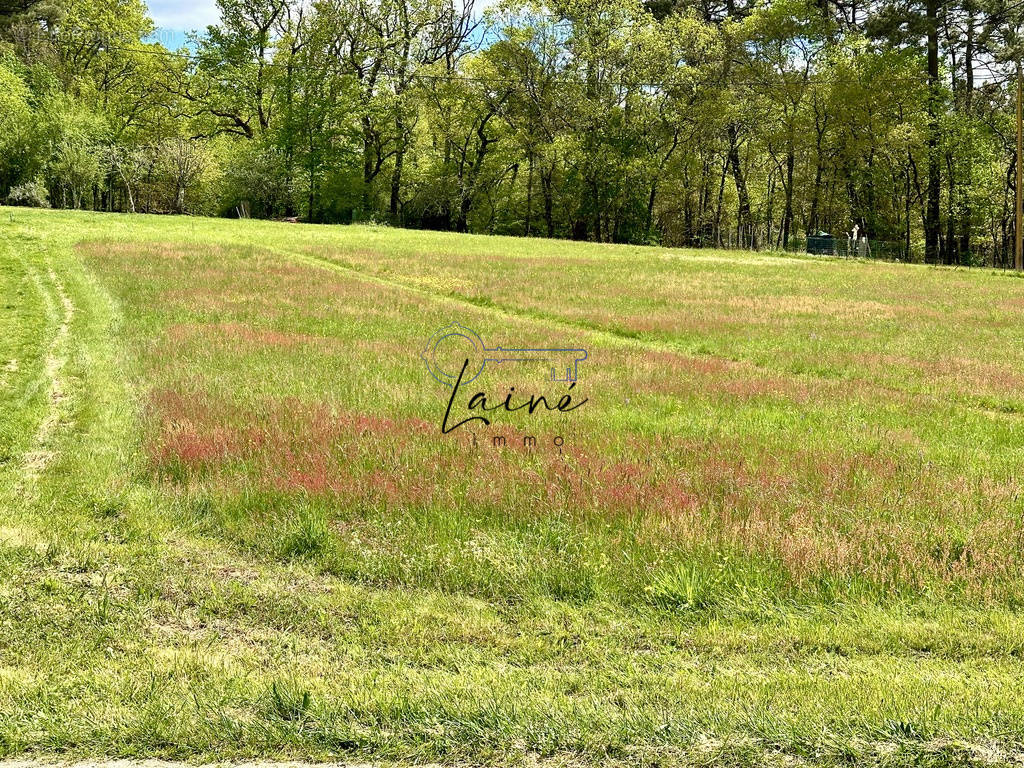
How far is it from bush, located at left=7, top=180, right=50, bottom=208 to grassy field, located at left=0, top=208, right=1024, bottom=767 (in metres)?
50.7

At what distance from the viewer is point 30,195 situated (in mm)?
57750

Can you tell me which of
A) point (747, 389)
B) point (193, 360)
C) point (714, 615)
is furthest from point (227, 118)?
point (714, 615)

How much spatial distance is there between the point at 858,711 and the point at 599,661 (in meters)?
1.73

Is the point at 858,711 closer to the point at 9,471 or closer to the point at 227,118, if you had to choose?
the point at 9,471

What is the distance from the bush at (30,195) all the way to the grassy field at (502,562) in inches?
1996

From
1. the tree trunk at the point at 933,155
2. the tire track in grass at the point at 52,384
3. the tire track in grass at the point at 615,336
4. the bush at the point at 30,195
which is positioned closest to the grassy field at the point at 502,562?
the tire track in grass at the point at 52,384

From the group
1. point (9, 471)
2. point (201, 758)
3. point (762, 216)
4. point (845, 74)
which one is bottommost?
point (201, 758)

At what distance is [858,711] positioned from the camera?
4.84 meters

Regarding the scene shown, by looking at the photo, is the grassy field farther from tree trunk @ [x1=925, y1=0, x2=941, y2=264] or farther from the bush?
tree trunk @ [x1=925, y1=0, x2=941, y2=264]

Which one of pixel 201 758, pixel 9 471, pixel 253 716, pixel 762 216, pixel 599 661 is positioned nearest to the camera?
pixel 201 758

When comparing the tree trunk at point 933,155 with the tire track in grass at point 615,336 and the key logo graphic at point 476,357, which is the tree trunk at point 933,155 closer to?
the tire track in grass at point 615,336

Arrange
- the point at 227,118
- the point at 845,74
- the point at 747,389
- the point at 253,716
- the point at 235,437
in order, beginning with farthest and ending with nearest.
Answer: the point at 227,118
the point at 845,74
the point at 747,389
the point at 235,437
the point at 253,716

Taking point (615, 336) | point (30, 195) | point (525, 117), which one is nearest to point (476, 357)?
point (615, 336)

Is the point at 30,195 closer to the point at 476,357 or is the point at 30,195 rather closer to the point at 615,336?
the point at 615,336
